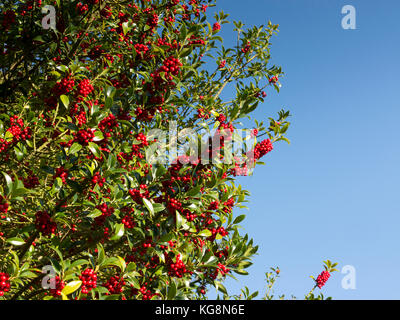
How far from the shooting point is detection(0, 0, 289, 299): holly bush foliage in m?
2.83

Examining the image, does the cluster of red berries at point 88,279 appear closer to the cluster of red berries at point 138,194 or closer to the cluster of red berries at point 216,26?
the cluster of red berries at point 138,194

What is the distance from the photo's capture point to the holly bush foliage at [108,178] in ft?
9.29

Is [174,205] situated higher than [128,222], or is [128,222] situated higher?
[174,205]

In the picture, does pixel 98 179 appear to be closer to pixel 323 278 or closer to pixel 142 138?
pixel 142 138

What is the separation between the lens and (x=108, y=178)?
296 centimetres

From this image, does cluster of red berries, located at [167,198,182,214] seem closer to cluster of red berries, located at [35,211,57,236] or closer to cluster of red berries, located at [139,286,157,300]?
cluster of red berries, located at [139,286,157,300]

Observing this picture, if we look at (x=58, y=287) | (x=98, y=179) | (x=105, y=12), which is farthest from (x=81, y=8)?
(x=58, y=287)

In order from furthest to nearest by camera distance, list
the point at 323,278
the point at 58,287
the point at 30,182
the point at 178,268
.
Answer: the point at 323,278, the point at 30,182, the point at 178,268, the point at 58,287

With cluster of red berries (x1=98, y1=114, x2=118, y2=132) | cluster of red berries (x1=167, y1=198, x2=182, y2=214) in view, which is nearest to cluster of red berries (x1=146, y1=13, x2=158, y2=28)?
cluster of red berries (x1=98, y1=114, x2=118, y2=132)
